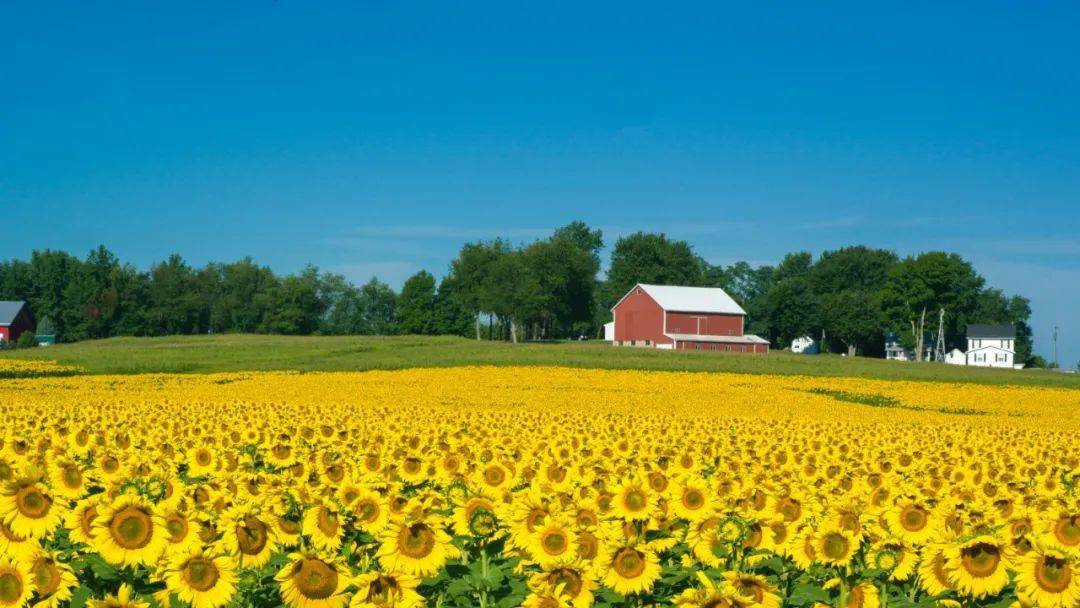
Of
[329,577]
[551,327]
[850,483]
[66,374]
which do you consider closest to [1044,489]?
[850,483]

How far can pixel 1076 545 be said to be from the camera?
5.67 metres

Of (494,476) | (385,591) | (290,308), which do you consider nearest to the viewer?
(385,591)

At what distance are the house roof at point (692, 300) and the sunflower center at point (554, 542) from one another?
89848 millimetres

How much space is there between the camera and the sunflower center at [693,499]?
271 inches

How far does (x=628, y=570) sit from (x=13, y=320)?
11548 centimetres

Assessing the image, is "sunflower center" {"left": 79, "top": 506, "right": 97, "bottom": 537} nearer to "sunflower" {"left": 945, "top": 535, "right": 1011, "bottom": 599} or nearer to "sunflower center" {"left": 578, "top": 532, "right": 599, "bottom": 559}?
"sunflower center" {"left": 578, "top": 532, "right": 599, "bottom": 559}

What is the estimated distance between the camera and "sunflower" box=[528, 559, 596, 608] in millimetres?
4145

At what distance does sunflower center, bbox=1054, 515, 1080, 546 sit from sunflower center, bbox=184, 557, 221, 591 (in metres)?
4.63

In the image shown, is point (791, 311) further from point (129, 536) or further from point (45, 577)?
point (45, 577)

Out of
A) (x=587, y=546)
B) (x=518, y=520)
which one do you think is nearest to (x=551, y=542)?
(x=587, y=546)

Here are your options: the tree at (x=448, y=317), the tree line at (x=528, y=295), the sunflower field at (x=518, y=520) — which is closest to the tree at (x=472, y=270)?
the tree line at (x=528, y=295)

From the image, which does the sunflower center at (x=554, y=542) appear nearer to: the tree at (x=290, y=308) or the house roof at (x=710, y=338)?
the house roof at (x=710, y=338)

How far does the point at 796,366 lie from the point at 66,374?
37135mm

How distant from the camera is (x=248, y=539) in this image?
5.23m
